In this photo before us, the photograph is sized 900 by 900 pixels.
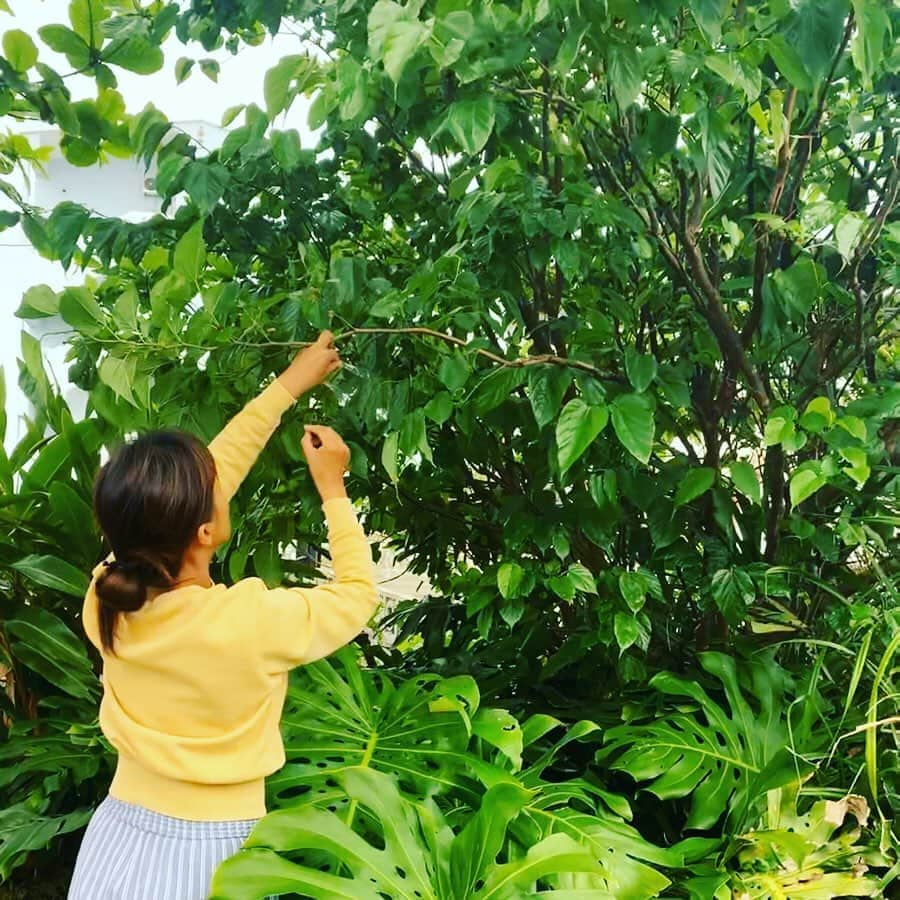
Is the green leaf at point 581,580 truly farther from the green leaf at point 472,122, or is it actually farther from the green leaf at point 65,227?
the green leaf at point 65,227

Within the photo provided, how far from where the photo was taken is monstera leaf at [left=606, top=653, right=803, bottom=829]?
1068 mm

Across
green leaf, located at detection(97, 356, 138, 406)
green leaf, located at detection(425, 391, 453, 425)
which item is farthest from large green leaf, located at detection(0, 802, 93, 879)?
green leaf, located at detection(425, 391, 453, 425)

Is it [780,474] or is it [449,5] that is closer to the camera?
[449,5]

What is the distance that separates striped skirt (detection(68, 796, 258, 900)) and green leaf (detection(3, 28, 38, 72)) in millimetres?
795

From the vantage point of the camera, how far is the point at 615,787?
4.33 feet

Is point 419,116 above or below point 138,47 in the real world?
below

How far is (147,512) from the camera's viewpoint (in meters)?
0.81

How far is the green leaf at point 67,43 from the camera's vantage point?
918 millimetres

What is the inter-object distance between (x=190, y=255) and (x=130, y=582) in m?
0.34

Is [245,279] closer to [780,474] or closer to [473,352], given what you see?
[473,352]

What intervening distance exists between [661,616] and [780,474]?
0.96ft

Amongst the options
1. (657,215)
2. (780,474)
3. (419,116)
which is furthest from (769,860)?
(419,116)

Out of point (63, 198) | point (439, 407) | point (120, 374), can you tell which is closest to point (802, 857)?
point (439, 407)

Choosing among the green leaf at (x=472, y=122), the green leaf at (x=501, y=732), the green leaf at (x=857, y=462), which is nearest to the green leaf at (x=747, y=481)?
the green leaf at (x=857, y=462)
